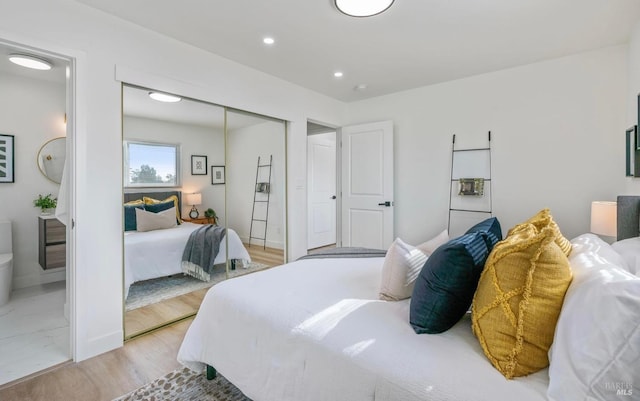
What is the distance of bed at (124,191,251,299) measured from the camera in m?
2.57

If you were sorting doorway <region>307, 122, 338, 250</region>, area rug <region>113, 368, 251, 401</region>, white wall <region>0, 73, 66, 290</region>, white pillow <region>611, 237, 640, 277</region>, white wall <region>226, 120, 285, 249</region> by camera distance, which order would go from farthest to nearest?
1. doorway <region>307, 122, 338, 250</region>
2. white wall <region>0, 73, 66, 290</region>
3. white wall <region>226, 120, 285, 249</region>
4. area rug <region>113, 368, 251, 401</region>
5. white pillow <region>611, 237, 640, 277</region>

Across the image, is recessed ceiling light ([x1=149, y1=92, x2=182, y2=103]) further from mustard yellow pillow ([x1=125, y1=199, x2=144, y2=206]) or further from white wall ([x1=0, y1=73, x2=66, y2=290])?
white wall ([x1=0, y1=73, x2=66, y2=290])

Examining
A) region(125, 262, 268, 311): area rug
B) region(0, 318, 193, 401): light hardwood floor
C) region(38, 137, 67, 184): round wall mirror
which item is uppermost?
region(38, 137, 67, 184): round wall mirror

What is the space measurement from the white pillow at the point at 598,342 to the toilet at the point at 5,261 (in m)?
4.30

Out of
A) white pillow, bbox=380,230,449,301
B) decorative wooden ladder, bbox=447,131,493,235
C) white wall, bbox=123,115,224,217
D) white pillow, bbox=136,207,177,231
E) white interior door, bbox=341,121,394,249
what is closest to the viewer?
white pillow, bbox=380,230,449,301

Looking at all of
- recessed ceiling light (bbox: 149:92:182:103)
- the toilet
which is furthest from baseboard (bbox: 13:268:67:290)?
recessed ceiling light (bbox: 149:92:182:103)

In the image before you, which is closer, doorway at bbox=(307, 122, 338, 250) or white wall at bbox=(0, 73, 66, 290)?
white wall at bbox=(0, 73, 66, 290)

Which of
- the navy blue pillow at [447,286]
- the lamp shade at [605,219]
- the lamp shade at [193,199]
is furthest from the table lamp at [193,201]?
the lamp shade at [605,219]

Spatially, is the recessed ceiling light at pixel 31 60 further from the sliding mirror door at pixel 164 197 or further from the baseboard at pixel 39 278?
the baseboard at pixel 39 278

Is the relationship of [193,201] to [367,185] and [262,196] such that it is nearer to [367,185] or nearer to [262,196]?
[262,196]

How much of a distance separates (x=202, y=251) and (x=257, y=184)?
97cm

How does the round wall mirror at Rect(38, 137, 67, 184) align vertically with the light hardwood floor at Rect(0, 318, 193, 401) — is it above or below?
above

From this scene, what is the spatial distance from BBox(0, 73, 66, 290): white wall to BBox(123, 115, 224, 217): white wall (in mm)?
2006

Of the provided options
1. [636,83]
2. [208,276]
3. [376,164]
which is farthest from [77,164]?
[636,83]
